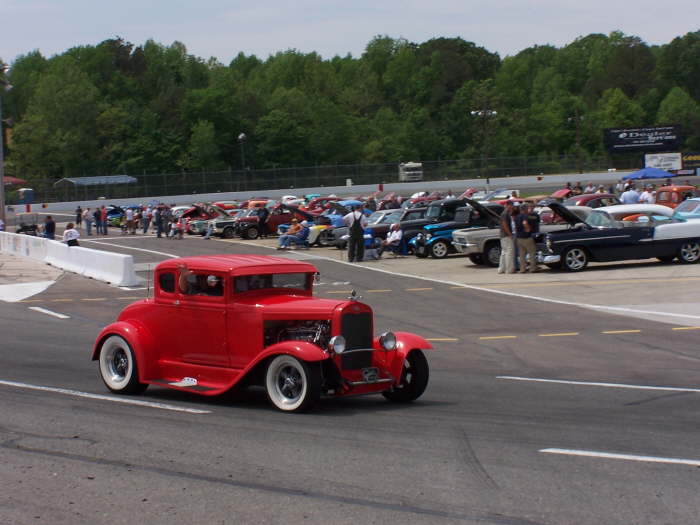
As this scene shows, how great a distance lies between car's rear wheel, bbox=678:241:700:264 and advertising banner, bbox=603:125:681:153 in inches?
2276

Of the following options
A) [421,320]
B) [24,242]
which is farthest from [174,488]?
[24,242]

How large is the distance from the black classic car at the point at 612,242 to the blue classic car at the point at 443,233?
221 inches

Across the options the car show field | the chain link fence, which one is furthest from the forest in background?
the car show field

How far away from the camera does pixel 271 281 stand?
33.7 feet

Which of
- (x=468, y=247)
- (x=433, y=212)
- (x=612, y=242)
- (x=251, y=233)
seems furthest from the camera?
(x=251, y=233)

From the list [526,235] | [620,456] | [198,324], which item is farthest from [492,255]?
[620,456]

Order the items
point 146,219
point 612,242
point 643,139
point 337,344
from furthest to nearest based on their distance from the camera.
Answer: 1. point 643,139
2. point 146,219
3. point 612,242
4. point 337,344

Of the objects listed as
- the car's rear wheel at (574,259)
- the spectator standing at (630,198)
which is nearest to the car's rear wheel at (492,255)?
the car's rear wheel at (574,259)

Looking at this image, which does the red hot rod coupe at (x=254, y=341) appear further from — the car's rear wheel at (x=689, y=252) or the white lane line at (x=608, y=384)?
the car's rear wheel at (x=689, y=252)

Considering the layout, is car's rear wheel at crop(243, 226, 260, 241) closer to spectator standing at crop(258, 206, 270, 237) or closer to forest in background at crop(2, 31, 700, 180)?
spectator standing at crop(258, 206, 270, 237)

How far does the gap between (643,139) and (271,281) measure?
7775 cm

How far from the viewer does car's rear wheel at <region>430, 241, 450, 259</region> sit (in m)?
31.3

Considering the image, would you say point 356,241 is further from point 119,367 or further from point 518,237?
point 119,367

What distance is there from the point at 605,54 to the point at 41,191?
131 m
